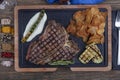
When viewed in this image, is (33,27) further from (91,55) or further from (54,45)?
(91,55)

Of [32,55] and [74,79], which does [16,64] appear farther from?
[74,79]

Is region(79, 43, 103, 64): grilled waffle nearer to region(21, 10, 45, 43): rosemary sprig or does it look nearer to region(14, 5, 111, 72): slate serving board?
region(14, 5, 111, 72): slate serving board

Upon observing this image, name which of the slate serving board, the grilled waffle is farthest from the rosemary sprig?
the grilled waffle

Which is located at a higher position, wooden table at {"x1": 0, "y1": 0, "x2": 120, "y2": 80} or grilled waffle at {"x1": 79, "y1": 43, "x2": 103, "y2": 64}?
grilled waffle at {"x1": 79, "y1": 43, "x2": 103, "y2": 64}

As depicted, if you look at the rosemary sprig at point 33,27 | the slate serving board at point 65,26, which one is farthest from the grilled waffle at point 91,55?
the rosemary sprig at point 33,27

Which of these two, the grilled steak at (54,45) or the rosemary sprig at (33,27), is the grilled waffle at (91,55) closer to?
the grilled steak at (54,45)

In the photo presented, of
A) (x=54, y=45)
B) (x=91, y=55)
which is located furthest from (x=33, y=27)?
(x=91, y=55)
